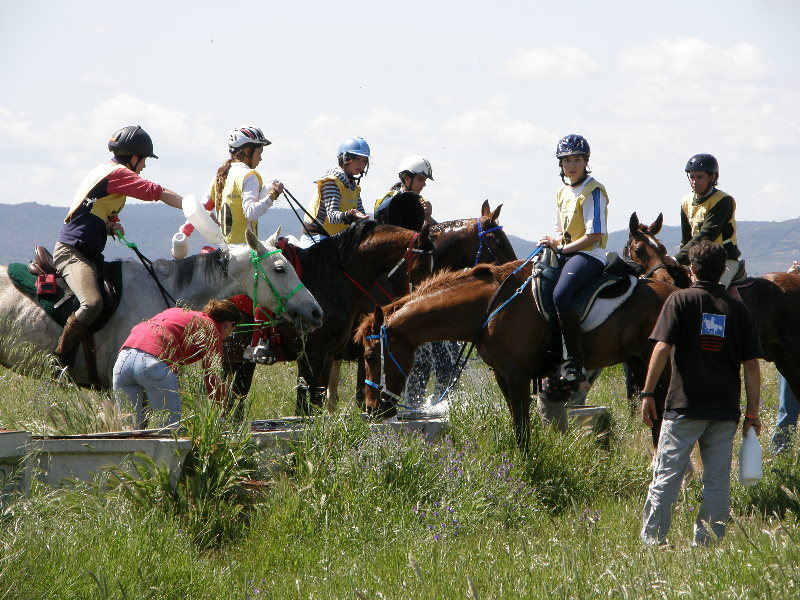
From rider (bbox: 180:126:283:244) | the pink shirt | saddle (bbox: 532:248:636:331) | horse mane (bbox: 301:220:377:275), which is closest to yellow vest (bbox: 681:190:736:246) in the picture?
saddle (bbox: 532:248:636:331)

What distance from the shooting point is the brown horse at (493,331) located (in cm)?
845


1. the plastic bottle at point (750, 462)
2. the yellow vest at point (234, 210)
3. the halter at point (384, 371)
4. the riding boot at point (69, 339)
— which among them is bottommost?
the plastic bottle at point (750, 462)

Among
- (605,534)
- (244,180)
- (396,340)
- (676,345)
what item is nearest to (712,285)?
(676,345)

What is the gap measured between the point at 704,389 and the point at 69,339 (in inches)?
210

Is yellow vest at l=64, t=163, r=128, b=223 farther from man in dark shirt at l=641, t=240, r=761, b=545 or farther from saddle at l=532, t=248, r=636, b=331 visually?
man in dark shirt at l=641, t=240, r=761, b=545

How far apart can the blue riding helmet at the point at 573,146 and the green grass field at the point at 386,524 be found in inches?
88.7

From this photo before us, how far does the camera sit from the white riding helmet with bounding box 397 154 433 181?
12.8m

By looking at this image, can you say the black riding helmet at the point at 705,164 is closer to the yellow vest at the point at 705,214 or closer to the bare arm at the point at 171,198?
the yellow vest at the point at 705,214

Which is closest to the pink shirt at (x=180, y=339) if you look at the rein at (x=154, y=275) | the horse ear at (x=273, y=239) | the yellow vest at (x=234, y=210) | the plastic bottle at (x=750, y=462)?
the rein at (x=154, y=275)

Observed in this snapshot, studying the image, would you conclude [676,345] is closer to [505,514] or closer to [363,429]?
[505,514]

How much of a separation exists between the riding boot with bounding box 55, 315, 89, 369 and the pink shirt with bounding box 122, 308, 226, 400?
127 centimetres

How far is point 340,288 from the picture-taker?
406 inches

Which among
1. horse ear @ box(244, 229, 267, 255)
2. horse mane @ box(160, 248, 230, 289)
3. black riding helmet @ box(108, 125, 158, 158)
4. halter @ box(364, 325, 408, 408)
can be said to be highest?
black riding helmet @ box(108, 125, 158, 158)

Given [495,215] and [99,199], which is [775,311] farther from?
[99,199]
